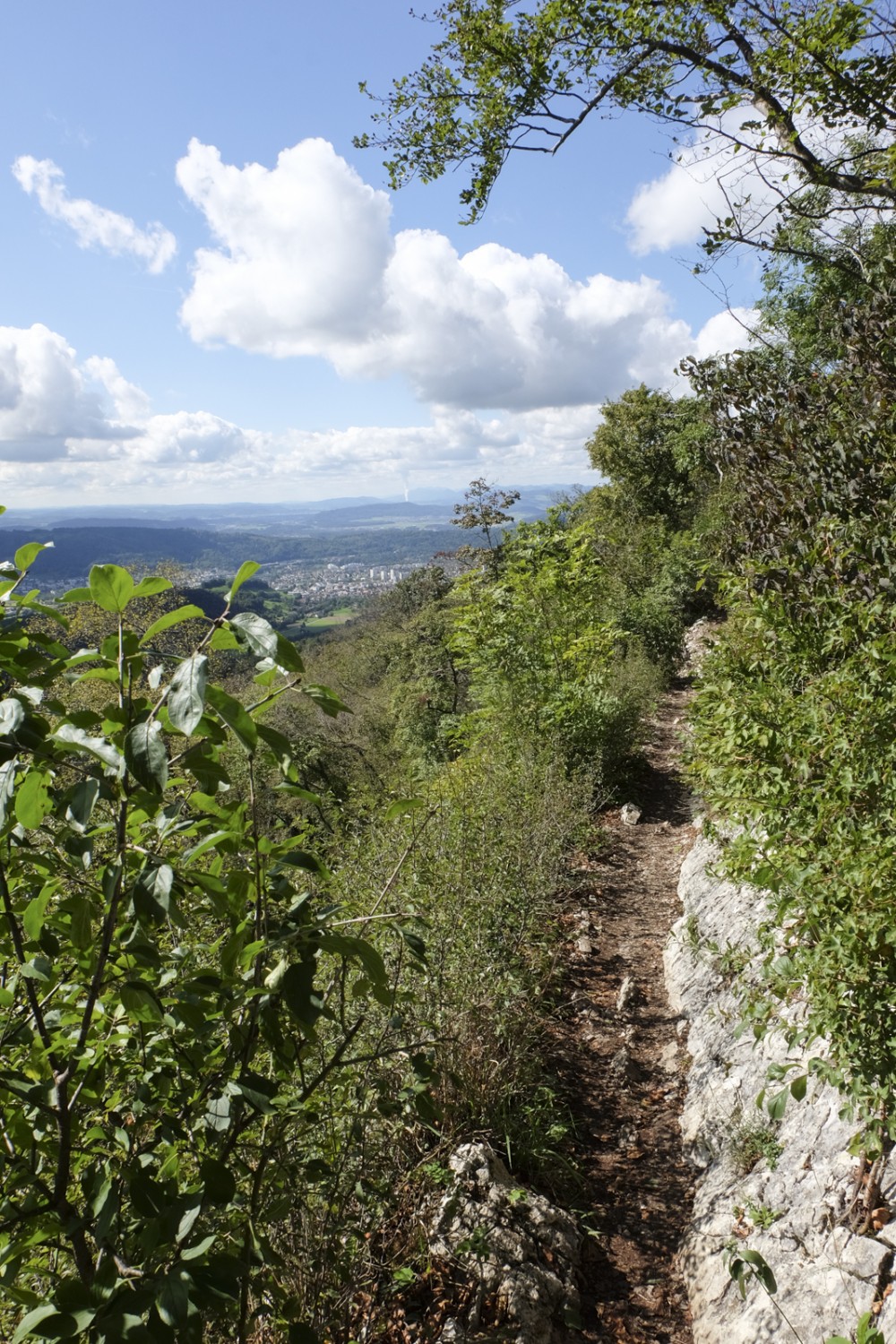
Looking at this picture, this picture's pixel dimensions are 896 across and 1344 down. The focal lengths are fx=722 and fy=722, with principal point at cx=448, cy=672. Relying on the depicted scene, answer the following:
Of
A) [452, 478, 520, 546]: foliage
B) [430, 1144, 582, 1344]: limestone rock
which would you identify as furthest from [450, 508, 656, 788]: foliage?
[452, 478, 520, 546]: foliage

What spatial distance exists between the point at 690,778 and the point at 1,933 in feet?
15.3

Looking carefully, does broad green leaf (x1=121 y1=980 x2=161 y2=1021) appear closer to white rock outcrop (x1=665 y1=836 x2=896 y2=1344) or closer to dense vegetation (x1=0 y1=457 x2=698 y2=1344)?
dense vegetation (x1=0 y1=457 x2=698 y2=1344)

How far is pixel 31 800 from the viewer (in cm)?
89

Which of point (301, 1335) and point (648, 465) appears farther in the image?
point (648, 465)

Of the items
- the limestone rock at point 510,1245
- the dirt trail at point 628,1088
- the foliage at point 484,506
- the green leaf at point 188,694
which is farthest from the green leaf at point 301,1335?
the foliage at point 484,506

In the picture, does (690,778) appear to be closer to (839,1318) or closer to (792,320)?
(839,1318)

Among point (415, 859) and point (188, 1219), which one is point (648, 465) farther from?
point (188, 1219)

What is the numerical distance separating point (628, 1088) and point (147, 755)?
4116mm

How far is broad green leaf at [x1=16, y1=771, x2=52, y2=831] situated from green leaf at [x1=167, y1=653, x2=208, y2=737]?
7.9 inches

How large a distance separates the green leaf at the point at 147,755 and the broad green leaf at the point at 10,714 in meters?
0.12

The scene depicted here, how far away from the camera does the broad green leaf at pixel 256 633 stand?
95 centimetres

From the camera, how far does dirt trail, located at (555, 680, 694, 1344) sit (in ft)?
9.54

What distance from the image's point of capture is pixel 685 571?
628 inches

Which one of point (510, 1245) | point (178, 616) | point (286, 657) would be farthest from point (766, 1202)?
point (178, 616)
